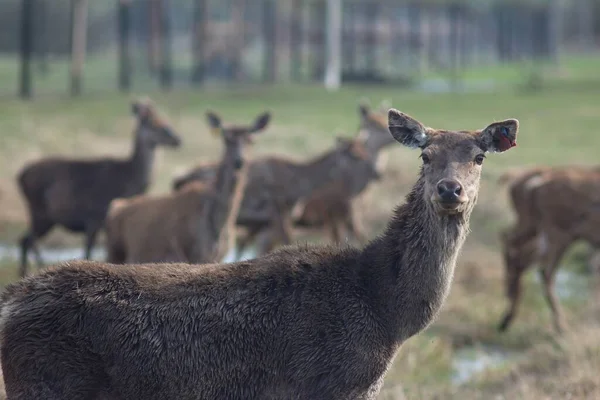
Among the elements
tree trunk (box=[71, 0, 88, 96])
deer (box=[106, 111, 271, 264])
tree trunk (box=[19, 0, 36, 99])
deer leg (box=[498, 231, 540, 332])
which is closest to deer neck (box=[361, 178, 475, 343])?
deer (box=[106, 111, 271, 264])

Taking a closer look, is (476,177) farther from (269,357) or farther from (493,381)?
(493,381)

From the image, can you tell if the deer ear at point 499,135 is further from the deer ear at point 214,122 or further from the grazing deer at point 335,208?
the grazing deer at point 335,208

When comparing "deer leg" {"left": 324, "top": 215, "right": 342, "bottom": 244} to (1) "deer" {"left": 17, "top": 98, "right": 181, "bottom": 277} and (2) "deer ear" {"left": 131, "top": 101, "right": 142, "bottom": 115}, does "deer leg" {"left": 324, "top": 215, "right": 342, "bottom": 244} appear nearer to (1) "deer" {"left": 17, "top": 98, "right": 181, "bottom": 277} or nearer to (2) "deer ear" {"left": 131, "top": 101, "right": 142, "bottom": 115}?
(1) "deer" {"left": 17, "top": 98, "right": 181, "bottom": 277}

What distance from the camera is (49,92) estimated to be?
3106 cm

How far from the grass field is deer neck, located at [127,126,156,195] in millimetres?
2285

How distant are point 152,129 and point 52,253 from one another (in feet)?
9.74

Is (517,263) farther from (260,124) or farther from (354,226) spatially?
(260,124)

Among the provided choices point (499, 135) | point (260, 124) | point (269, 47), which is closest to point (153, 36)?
point (269, 47)

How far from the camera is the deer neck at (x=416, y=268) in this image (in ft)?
23.1

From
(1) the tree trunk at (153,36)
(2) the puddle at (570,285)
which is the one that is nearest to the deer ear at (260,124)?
(2) the puddle at (570,285)

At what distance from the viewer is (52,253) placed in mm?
18094

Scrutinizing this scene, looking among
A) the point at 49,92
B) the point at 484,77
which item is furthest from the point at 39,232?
the point at 484,77

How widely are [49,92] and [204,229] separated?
19.8 metres

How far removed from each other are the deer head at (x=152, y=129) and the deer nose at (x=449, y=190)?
10.4 metres
